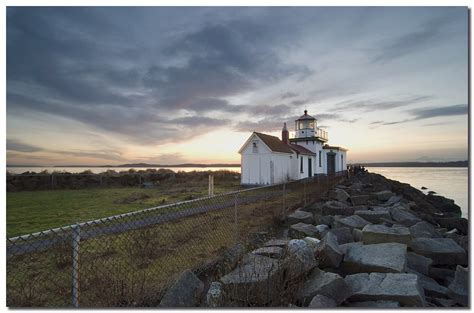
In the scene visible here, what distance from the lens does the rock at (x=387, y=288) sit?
2812 mm

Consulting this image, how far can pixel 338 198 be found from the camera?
1056 cm

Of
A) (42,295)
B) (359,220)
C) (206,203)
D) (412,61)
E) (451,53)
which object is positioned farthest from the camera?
(206,203)

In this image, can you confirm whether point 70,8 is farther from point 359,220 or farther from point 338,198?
point 338,198

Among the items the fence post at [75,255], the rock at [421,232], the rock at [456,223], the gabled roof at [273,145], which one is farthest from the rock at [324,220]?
the gabled roof at [273,145]

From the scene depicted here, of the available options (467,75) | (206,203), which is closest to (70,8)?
(467,75)

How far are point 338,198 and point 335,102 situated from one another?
5123 millimetres

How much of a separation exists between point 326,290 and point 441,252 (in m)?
2.71

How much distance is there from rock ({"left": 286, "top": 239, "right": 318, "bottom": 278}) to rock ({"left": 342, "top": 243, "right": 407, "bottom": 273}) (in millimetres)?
678

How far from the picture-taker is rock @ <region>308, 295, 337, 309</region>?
272 cm

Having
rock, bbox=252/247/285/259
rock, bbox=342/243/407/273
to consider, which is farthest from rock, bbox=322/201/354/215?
rock, bbox=252/247/285/259

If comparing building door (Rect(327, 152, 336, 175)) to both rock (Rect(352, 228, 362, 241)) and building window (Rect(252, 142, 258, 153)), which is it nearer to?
building window (Rect(252, 142, 258, 153))

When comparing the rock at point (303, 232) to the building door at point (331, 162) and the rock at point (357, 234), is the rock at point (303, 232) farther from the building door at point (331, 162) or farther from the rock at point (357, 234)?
the building door at point (331, 162)

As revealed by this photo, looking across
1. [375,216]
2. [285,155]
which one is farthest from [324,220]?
[285,155]

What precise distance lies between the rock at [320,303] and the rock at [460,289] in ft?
5.33
